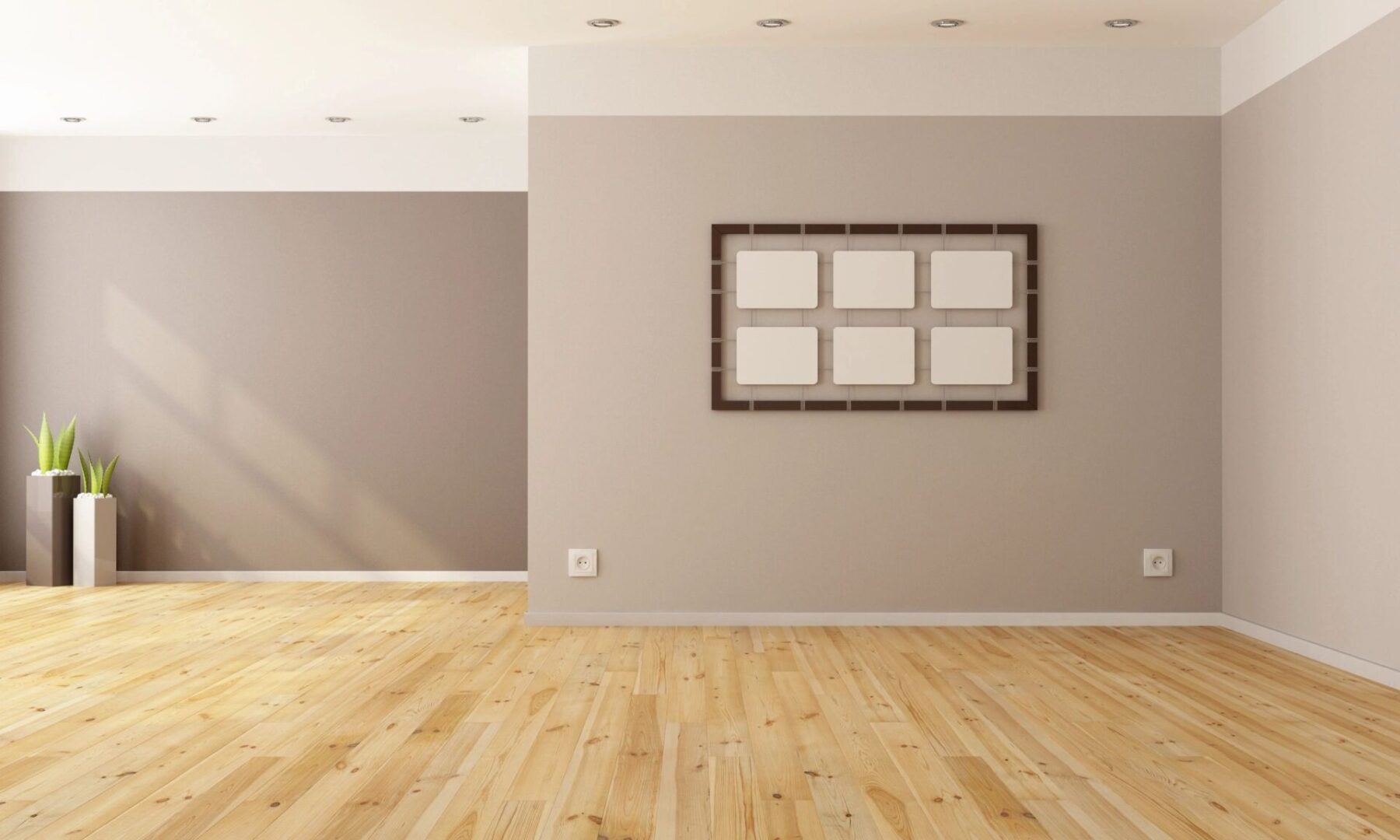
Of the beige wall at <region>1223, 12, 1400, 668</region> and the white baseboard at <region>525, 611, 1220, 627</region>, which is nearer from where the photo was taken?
the beige wall at <region>1223, 12, 1400, 668</region>

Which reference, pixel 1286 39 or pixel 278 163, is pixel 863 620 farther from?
pixel 278 163

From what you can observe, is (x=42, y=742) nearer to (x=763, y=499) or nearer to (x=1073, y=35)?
(x=763, y=499)

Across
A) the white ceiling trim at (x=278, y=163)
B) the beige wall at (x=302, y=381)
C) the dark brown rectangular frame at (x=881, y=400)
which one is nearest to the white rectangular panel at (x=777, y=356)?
the dark brown rectangular frame at (x=881, y=400)

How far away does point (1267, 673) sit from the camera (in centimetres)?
407

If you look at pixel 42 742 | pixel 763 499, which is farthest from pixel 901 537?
pixel 42 742

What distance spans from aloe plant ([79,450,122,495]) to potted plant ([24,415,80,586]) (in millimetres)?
95

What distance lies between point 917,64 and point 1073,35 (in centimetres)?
69

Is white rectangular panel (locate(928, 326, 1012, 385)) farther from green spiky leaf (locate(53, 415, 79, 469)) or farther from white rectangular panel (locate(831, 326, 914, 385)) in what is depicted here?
green spiky leaf (locate(53, 415, 79, 469))

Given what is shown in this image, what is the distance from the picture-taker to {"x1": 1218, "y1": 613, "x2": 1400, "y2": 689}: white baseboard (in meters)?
3.90

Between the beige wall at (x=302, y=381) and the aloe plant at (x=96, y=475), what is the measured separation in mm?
89

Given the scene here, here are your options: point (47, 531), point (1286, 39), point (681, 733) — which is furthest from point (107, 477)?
point (1286, 39)

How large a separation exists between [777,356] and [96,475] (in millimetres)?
4226

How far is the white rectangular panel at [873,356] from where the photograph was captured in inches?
199

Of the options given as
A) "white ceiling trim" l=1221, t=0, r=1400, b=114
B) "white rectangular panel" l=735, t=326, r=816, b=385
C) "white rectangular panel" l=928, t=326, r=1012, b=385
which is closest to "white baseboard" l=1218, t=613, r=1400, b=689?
"white rectangular panel" l=928, t=326, r=1012, b=385
